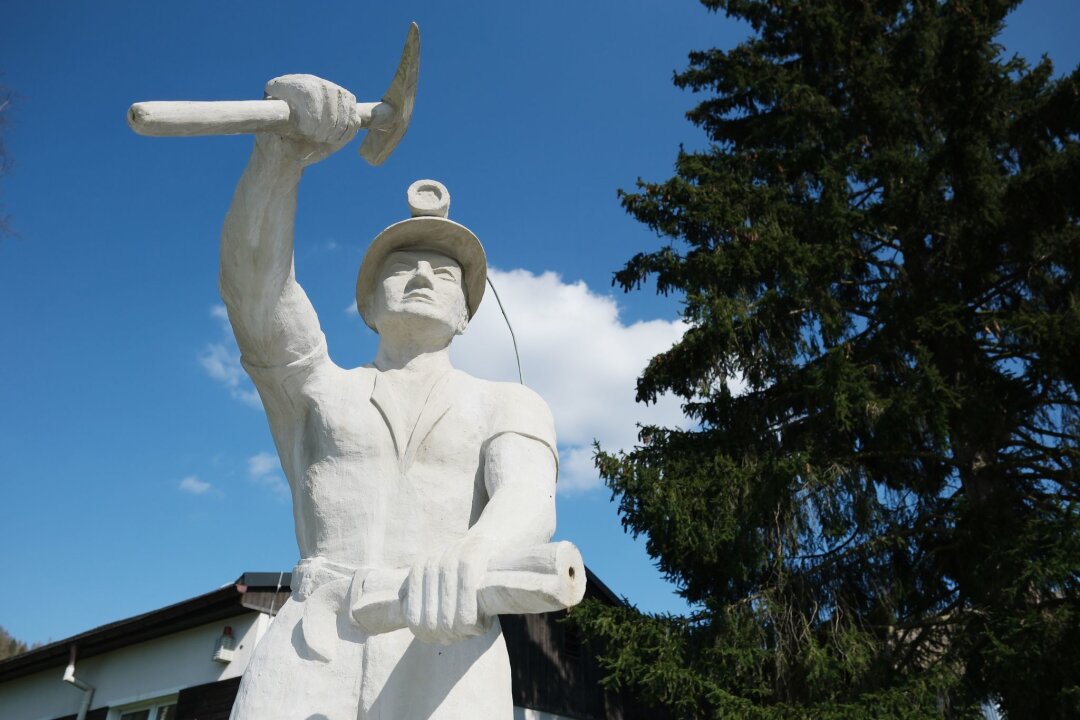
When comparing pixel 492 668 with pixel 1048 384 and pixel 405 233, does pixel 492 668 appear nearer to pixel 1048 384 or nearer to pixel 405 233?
pixel 405 233

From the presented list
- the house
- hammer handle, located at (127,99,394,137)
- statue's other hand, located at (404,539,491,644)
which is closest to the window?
the house

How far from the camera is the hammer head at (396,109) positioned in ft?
8.48

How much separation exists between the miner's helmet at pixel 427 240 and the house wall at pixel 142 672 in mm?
9365

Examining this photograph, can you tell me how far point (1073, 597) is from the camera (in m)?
8.41

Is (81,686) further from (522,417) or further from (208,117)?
(208,117)

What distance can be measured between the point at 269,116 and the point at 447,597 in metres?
1.31

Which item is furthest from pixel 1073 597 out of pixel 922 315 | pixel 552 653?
pixel 552 653

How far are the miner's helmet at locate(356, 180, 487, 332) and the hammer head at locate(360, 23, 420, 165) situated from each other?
0.27 meters

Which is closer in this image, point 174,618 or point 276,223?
point 276,223

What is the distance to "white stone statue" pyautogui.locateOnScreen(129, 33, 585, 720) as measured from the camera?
6.99ft

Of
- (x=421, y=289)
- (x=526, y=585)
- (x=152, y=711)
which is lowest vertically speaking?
(x=526, y=585)

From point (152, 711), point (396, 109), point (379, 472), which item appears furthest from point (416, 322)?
point (152, 711)

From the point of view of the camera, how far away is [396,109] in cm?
263

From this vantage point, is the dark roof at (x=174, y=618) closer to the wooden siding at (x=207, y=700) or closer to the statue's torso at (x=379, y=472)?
the wooden siding at (x=207, y=700)
